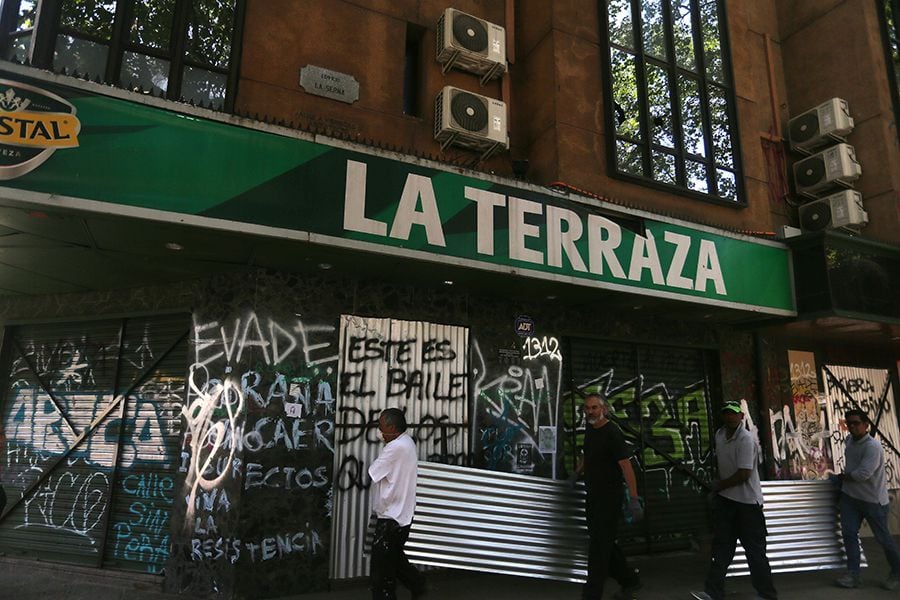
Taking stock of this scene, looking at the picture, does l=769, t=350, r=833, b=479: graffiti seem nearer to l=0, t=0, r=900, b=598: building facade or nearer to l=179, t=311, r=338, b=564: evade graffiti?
l=0, t=0, r=900, b=598: building facade

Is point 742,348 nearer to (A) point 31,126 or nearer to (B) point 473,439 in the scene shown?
(B) point 473,439

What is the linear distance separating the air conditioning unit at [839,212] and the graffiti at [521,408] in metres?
5.96

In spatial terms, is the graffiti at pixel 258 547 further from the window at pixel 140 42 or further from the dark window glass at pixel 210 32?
the dark window glass at pixel 210 32

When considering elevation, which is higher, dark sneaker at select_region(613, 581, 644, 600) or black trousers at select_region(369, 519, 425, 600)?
black trousers at select_region(369, 519, 425, 600)

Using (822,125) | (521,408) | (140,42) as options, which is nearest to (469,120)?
(521,408)

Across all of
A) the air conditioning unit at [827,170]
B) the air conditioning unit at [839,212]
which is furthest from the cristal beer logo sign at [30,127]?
the air conditioning unit at [827,170]

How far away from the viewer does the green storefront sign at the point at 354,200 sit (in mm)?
4789

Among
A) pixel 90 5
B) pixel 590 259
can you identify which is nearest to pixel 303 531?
pixel 590 259

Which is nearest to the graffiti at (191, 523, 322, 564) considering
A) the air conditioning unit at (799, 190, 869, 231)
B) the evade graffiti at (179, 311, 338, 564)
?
the evade graffiti at (179, 311, 338, 564)

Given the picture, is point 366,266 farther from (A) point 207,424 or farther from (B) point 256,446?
(A) point 207,424

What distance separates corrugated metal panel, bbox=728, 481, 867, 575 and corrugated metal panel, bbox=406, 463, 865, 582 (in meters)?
0.02

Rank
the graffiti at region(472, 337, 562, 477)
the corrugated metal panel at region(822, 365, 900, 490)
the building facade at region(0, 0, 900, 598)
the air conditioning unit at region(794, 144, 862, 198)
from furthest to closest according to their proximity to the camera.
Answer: the air conditioning unit at region(794, 144, 862, 198)
the corrugated metal panel at region(822, 365, 900, 490)
the graffiti at region(472, 337, 562, 477)
the building facade at region(0, 0, 900, 598)

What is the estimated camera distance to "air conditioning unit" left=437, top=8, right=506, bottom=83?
7871mm

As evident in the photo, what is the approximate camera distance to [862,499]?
22.0ft
